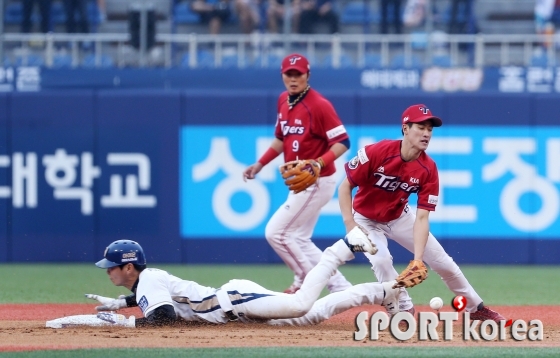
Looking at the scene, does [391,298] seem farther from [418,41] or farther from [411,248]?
[418,41]

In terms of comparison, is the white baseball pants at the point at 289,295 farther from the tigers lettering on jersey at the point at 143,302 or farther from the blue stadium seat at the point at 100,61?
the blue stadium seat at the point at 100,61

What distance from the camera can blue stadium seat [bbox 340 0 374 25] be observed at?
→ 1377 cm

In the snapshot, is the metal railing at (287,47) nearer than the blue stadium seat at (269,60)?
Yes

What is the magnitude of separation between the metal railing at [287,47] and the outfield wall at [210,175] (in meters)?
1.34

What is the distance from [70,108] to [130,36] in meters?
1.34

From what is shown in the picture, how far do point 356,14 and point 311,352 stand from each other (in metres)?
9.34

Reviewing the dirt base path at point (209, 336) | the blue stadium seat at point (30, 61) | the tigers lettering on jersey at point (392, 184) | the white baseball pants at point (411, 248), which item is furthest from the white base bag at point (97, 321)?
the blue stadium seat at point (30, 61)

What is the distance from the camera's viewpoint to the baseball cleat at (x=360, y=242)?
5764mm

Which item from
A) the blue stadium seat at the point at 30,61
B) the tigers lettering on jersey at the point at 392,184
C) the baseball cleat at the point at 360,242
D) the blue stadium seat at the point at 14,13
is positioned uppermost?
the blue stadium seat at the point at 14,13

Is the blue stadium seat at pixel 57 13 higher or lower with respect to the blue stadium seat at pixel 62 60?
higher

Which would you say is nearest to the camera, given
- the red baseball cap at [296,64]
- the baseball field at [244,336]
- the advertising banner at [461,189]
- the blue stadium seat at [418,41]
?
the baseball field at [244,336]

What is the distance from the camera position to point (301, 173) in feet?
23.8

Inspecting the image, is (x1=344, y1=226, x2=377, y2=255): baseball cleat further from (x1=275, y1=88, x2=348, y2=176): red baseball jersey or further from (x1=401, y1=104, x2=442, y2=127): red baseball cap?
(x1=275, y1=88, x2=348, y2=176): red baseball jersey

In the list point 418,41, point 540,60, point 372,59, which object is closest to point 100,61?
point 372,59
